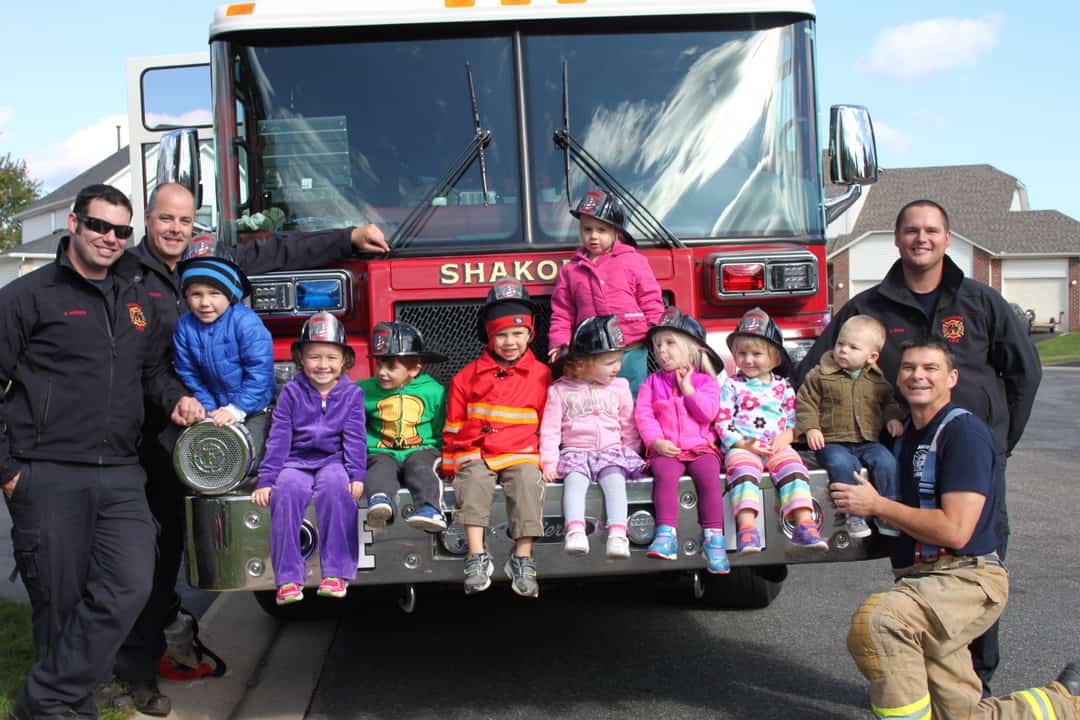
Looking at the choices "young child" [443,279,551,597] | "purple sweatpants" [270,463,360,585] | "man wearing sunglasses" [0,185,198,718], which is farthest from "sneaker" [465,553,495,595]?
"man wearing sunglasses" [0,185,198,718]

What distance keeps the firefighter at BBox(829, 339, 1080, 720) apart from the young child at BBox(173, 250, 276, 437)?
2112 mm

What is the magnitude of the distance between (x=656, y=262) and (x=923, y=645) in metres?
1.92

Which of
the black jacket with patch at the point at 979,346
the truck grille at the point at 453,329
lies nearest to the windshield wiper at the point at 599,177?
the truck grille at the point at 453,329

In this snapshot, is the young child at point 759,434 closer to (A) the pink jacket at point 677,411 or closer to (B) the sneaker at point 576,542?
(A) the pink jacket at point 677,411

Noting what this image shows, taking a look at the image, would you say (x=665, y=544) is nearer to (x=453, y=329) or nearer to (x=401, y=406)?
(x=401, y=406)

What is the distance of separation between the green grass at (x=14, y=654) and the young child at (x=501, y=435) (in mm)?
1598

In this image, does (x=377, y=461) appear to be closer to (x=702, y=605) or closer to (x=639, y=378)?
(x=639, y=378)

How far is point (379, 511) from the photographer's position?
388 centimetres

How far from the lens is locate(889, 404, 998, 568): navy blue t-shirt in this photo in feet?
12.5

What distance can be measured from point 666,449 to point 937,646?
1.09 m

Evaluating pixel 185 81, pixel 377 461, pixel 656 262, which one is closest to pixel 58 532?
pixel 377 461

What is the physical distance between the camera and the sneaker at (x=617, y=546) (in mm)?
3891

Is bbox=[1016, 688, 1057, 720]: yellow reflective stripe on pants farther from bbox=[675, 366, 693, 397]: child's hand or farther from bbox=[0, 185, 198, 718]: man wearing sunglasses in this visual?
bbox=[0, 185, 198, 718]: man wearing sunglasses

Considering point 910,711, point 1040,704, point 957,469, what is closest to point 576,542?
point 910,711
